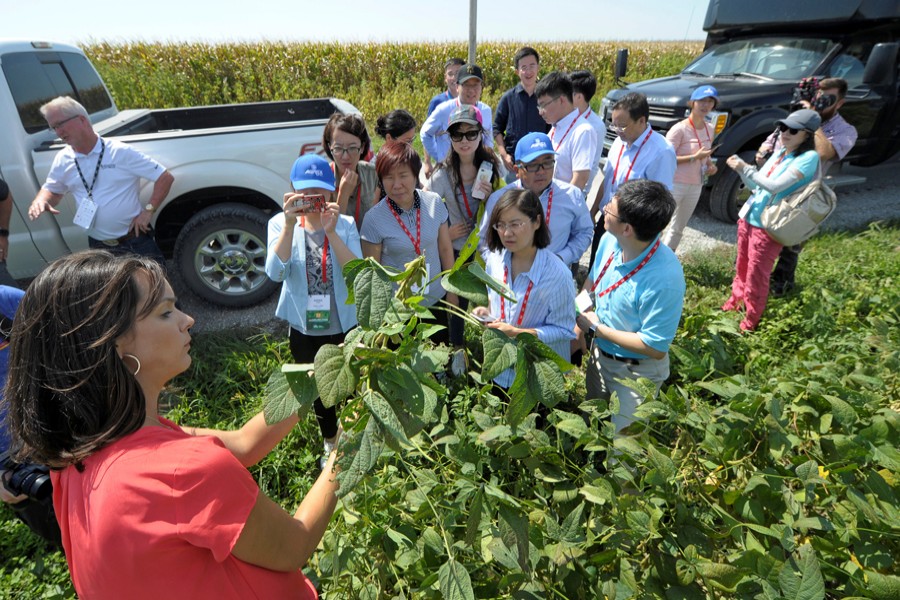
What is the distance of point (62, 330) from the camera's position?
3.61 feet

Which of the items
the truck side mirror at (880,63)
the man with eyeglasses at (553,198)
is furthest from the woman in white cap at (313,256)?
the truck side mirror at (880,63)

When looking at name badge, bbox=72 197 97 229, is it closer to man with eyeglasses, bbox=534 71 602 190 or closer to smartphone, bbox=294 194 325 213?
smartphone, bbox=294 194 325 213

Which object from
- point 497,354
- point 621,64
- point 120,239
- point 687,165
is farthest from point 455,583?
point 621,64

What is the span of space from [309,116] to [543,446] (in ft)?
17.7

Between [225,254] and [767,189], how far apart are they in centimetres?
428

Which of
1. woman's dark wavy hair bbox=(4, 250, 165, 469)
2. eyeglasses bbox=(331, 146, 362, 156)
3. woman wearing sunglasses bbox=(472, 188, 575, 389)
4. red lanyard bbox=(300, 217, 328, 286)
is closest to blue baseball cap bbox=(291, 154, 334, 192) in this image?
red lanyard bbox=(300, 217, 328, 286)

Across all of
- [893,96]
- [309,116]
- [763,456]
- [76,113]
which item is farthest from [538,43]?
[763,456]

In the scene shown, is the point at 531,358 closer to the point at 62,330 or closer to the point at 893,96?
the point at 62,330

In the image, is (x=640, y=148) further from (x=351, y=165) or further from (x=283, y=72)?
(x=283, y=72)

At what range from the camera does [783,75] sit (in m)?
6.57

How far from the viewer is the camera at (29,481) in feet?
5.95

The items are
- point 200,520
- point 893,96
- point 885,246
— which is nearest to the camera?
point 200,520

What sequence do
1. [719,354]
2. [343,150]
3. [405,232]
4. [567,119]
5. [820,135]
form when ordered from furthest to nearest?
[820,135] → [567,119] → [343,150] → [405,232] → [719,354]

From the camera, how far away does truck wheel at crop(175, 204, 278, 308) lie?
425cm
